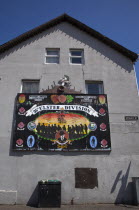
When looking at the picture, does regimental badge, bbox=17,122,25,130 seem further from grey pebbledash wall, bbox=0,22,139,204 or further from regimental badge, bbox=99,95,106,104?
regimental badge, bbox=99,95,106,104

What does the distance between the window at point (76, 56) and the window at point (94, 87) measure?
1895 millimetres

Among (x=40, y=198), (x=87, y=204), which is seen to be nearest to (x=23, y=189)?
(x=40, y=198)

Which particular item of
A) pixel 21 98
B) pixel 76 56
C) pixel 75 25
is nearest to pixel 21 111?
pixel 21 98

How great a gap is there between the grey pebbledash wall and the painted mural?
1.39 feet

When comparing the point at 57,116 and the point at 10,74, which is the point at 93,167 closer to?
the point at 57,116

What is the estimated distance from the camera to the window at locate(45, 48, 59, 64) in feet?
44.3

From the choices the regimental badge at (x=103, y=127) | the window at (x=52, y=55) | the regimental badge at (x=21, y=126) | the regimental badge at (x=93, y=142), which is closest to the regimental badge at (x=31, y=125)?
the regimental badge at (x=21, y=126)

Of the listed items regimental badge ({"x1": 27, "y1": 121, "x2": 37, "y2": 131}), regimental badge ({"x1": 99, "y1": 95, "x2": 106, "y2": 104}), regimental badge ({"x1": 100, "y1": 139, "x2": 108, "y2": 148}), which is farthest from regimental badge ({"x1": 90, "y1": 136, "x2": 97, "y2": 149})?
regimental badge ({"x1": 27, "y1": 121, "x2": 37, "y2": 131})

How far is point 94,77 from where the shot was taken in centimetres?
1272

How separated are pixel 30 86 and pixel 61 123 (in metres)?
3.45

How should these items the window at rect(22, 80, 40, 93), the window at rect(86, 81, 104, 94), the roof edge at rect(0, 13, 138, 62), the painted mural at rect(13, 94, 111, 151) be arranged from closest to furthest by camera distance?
the painted mural at rect(13, 94, 111, 151), the window at rect(22, 80, 40, 93), the window at rect(86, 81, 104, 94), the roof edge at rect(0, 13, 138, 62)

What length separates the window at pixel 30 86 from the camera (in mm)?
12395

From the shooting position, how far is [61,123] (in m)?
11.1

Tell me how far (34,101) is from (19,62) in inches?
131
